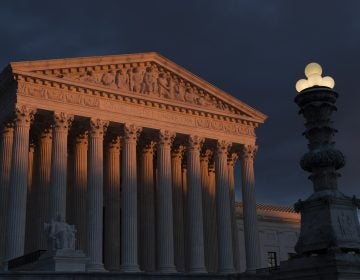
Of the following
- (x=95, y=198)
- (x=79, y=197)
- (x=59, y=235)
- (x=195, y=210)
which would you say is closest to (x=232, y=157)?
(x=195, y=210)

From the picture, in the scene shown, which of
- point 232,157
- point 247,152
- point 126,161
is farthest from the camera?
point 232,157

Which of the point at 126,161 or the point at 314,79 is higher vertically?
the point at 126,161

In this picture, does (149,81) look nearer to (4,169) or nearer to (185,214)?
(185,214)

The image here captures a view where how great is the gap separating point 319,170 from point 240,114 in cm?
3564

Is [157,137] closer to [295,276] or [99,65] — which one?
[99,65]

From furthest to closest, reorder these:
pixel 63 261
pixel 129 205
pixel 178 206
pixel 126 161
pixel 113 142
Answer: pixel 178 206, pixel 113 142, pixel 126 161, pixel 129 205, pixel 63 261

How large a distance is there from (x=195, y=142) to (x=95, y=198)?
9.97m

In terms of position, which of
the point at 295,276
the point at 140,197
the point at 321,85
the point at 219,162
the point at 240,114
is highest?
the point at 240,114

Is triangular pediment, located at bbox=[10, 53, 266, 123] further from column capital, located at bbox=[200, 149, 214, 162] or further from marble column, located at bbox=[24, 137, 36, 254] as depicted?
marble column, located at bbox=[24, 137, 36, 254]

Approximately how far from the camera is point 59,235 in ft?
98.4

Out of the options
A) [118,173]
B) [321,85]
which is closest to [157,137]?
[118,173]

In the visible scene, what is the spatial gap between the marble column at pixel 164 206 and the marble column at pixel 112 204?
10.2ft

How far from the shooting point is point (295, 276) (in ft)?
35.0

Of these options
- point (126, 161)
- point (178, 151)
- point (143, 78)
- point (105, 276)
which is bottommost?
point (105, 276)
